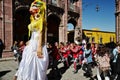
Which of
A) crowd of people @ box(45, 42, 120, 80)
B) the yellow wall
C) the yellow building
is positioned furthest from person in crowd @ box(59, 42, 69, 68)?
the yellow wall

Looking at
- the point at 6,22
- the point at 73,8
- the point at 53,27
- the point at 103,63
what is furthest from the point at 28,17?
the point at 103,63

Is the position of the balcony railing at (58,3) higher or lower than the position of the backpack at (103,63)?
higher

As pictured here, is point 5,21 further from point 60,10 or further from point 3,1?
point 60,10

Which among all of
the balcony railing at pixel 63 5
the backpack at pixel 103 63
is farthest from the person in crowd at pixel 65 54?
the balcony railing at pixel 63 5

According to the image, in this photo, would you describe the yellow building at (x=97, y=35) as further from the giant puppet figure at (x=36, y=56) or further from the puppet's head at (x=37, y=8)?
the giant puppet figure at (x=36, y=56)

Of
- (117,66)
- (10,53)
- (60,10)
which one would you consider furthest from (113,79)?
(60,10)

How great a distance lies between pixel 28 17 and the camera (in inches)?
1038

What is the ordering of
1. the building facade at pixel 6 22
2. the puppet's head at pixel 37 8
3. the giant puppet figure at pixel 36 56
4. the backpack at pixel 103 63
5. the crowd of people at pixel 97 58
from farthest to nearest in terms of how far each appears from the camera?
the building facade at pixel 6 22 → the crowd of people at pixel 97 58 → the backpack at pixel 103 63 → the puppet's head at pixel 37 8 → the giant puppet figure at pixel 36 56

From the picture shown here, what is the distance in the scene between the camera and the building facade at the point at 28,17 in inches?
832

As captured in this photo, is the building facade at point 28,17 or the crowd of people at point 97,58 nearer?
the crowd of people at point 97,58

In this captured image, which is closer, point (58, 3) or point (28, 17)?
point (28, 17)

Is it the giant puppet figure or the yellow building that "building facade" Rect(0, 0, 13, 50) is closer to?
the giant puppet figure

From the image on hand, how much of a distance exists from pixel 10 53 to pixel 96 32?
28.9m

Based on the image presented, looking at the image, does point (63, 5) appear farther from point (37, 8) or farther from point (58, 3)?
point (37, 8)
